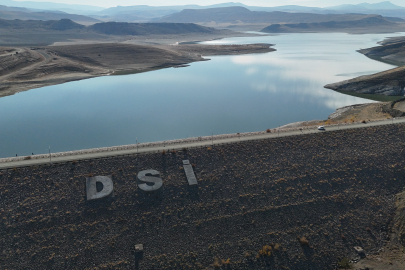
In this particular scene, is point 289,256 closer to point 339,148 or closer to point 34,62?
point 339,148

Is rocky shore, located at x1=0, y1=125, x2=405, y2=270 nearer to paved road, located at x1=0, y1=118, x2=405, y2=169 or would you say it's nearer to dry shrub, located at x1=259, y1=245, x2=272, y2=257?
dry shrub, located at x1=259, y1=245, x2=272, y2=257

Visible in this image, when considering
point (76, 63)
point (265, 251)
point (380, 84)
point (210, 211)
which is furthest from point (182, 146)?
point (76, 63)

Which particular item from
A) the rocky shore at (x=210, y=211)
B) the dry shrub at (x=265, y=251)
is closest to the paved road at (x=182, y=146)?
the rocky shore at (x=210, y=211)

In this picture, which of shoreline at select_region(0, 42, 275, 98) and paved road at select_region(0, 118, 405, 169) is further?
shoreline at select_region(0, 42, 275, 98)

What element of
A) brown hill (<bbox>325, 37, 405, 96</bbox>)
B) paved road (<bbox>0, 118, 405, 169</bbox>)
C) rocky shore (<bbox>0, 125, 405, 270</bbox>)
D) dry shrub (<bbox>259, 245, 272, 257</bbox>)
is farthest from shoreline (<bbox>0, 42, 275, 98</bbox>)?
dry shrub (<bbox>259, 245, 272, 257</bbox>)

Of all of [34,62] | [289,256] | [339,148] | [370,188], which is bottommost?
[289,256]

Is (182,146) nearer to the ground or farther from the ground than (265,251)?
farther from the ground

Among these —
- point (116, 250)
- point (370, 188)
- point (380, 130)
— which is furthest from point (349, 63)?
point (116, 250)

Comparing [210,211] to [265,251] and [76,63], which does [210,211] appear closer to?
[265,251]

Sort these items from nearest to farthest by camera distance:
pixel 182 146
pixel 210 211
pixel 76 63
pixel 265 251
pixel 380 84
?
pixel 265 251
pixel 210 211
pixel 182 146
pixel 380 84
pixel 76 63

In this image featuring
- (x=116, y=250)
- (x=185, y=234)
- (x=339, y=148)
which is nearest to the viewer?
(x=116, y=250)

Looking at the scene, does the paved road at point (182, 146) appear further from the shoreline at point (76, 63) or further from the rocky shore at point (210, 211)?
the shoreline at point (76, 63)
